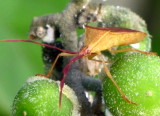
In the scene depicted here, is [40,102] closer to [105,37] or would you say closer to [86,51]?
[86,51]

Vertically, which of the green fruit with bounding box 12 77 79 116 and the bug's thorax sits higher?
the bug's thorax

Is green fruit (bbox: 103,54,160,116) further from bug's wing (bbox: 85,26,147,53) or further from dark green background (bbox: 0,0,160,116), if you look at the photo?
dark green background (bbox: 0,0,160,116)

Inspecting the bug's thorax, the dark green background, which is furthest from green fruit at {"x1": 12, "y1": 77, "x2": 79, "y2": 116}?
the dark green background

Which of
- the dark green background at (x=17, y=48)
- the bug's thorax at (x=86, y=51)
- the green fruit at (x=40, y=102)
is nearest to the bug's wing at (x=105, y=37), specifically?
the bug's thorax at (x=86, y=51)

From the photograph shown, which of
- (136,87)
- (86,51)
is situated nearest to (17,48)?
(86,51)

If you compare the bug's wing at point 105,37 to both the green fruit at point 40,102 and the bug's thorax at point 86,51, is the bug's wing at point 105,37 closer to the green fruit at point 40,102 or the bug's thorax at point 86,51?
the bug's thorax at point 86,51

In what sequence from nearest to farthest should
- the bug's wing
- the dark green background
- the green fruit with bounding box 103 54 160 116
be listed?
the green fruit with bounding box 103 54 160 116, the bug's wing, the dark green background

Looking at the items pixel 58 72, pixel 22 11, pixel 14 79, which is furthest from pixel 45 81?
pixel 22 11
